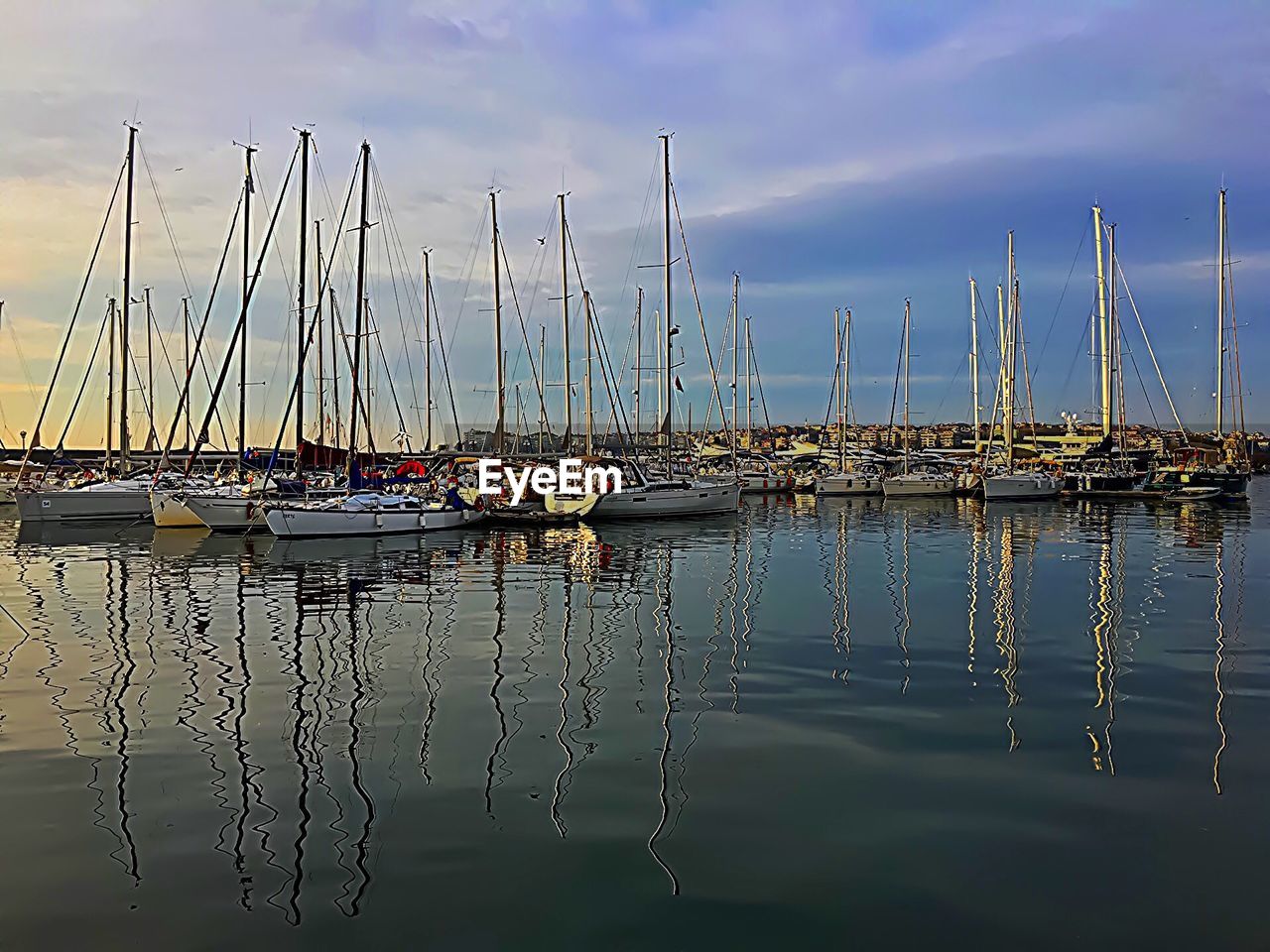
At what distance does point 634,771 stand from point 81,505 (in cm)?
3955

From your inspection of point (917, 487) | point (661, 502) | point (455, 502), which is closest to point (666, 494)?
point (661, 502)

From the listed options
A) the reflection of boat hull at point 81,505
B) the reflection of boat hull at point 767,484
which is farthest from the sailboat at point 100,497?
the reflection of boat hull at point 767,484

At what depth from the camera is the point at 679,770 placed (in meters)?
8.90

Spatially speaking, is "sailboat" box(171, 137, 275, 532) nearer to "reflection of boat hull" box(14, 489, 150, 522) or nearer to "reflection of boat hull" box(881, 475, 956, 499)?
"reflection of boat hull" box(14, 489, 150, 522)

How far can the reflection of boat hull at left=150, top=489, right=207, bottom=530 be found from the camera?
36.3 metres

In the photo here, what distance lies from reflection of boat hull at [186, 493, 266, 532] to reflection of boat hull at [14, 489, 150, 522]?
25.1 feet

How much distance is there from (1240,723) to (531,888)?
7.92 m

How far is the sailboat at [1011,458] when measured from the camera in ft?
186

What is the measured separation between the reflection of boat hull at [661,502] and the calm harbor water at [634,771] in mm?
21958

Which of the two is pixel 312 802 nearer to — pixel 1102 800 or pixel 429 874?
pixel 429 874

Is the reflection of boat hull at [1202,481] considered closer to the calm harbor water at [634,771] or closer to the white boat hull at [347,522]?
the calm harbor water at [634,771]

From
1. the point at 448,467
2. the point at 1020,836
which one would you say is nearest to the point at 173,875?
the point at 1020,836

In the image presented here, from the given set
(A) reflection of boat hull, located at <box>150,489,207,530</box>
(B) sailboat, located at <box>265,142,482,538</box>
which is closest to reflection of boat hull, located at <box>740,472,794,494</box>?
(B) sailboat, located at <box>265,142,482,538</box>

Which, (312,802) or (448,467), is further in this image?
(448,467)
